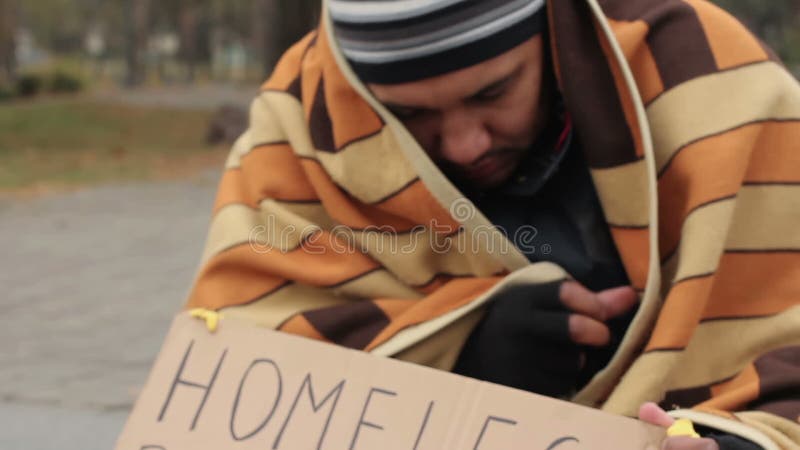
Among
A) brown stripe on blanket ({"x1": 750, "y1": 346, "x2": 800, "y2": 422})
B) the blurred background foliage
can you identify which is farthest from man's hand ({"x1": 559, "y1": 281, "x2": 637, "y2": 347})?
the blurred background foliage

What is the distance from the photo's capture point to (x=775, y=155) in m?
1.66

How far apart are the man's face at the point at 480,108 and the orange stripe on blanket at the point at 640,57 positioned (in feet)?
0.41

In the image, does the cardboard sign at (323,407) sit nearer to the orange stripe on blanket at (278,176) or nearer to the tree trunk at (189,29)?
the orange stripe on blanket at (278,176)

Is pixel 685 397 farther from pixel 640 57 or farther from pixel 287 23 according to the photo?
pixel 287 23

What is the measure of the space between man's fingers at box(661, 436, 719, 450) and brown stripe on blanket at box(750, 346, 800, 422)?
150mm

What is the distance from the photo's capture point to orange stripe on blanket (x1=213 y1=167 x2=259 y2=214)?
2.02 metres

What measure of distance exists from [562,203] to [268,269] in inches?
19.7

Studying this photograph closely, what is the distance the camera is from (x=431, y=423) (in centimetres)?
158

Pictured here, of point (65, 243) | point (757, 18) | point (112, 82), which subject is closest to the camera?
point (65, 243)

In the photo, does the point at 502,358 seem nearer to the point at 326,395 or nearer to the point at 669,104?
the point at 326,395

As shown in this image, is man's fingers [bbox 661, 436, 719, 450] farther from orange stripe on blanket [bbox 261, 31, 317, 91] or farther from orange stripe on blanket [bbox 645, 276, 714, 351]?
orange stripe on blanket [bbox 261, 31, 317, 91]

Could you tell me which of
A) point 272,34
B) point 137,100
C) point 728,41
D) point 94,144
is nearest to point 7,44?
point 137,100

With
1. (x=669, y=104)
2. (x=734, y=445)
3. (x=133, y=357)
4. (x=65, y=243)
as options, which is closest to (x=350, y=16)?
(x=669, y=104)

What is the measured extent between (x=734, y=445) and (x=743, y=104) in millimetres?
493
